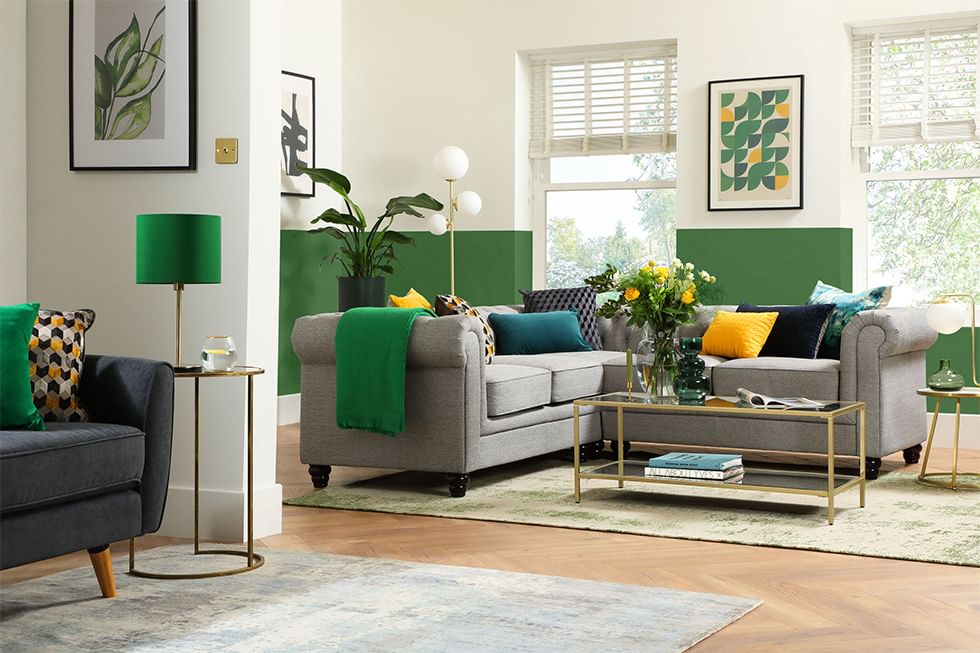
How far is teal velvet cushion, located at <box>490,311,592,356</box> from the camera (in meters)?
6.78

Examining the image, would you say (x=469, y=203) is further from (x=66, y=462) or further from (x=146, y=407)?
(x=66, y=462)

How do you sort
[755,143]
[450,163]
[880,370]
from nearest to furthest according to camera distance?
[880,370] → [755,143] → [450,163]

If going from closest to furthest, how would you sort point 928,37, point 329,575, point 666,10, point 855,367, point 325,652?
1. point 325,652
2. point 329,575
3. point 855,367
4. point 928,37
5. point 666,10

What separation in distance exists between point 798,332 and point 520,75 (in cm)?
301

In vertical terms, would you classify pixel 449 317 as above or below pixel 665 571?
above

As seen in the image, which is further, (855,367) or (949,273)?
(949,273)

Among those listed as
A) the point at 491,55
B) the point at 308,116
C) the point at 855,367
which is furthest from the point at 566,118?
the point at 855,367

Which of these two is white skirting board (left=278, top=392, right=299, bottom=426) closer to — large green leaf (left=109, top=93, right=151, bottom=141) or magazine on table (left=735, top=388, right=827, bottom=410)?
large green leaf (left=109, top=93, right=151, bottom=141)

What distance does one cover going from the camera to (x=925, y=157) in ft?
24.7

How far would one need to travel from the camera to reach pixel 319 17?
28.1 feet

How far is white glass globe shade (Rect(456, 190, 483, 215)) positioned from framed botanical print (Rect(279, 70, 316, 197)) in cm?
102

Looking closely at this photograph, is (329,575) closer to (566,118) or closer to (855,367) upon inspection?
(855,367)

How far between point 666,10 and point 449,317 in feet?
11.5

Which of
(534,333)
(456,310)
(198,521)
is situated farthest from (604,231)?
(198,521)
